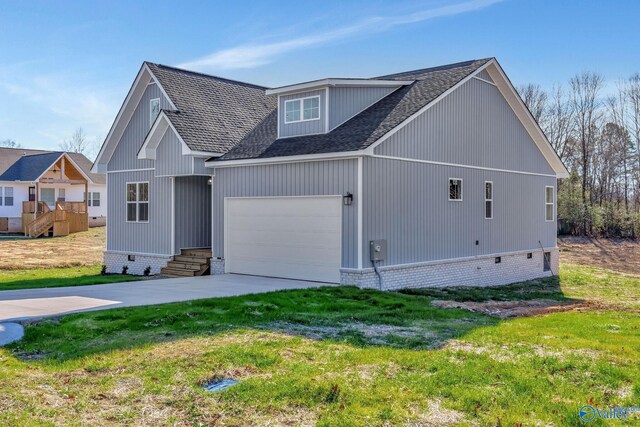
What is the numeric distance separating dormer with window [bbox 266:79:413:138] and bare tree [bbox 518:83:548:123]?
30.5 meters

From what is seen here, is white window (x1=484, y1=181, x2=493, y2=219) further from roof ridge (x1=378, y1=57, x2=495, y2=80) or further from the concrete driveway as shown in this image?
the concrete driveway

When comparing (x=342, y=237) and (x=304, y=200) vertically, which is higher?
(x=304, y=200)

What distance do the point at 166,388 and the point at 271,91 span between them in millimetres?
11904

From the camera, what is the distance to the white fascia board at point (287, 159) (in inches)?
543

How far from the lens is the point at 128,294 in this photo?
12.9m

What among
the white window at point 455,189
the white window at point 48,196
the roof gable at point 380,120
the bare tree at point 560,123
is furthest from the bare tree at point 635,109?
the white window at point 48,196

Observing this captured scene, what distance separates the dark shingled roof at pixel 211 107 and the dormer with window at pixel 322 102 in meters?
2.23

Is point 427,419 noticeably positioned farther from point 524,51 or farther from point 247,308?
point 524,51

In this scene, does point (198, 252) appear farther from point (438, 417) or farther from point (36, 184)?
point (36, 184)

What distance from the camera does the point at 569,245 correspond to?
1315 inches

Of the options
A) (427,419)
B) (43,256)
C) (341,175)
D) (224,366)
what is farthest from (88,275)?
(427,419)

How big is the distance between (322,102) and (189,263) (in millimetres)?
6220

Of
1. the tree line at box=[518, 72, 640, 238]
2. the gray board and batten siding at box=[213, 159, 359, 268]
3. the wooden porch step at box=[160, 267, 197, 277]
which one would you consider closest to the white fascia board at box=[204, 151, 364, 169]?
the gray board and batten siding at box=[213, 159, 359, 268]

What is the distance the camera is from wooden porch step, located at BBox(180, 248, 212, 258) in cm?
1773
